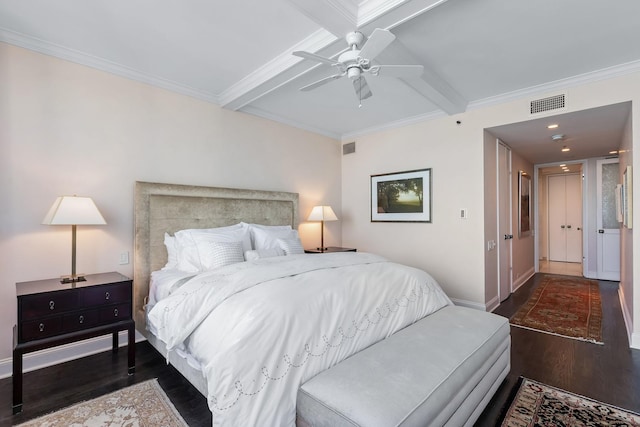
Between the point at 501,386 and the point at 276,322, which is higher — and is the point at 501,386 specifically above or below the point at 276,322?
below

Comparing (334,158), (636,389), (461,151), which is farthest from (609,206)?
(334,158)

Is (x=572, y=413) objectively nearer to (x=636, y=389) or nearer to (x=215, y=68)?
(x=636, y=389)

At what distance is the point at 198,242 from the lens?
308 cm

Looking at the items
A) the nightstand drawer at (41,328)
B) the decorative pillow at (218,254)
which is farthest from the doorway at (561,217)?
the nightstand drawer at (41,328)

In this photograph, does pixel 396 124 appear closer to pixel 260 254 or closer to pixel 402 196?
pixel 402 196

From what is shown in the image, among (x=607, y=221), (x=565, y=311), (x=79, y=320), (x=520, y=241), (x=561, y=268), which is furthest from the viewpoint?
(x=561, y=268)

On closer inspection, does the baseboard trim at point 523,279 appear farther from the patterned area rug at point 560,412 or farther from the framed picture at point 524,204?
the patterned area rug at point 560,412

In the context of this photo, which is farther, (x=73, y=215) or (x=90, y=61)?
(x=90, y=61)

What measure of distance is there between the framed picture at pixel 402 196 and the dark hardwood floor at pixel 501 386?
2031 millimetres

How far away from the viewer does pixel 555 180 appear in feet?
27.0

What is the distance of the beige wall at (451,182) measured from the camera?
374 centimetres

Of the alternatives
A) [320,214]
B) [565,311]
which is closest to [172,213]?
[320,214]

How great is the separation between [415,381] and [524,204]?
18.3 feet

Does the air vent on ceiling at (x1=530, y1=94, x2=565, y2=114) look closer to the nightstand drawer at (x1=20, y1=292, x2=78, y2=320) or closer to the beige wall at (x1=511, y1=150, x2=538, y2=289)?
the beige wall at (x1=511, y1=150, x2=538, y2=289)
